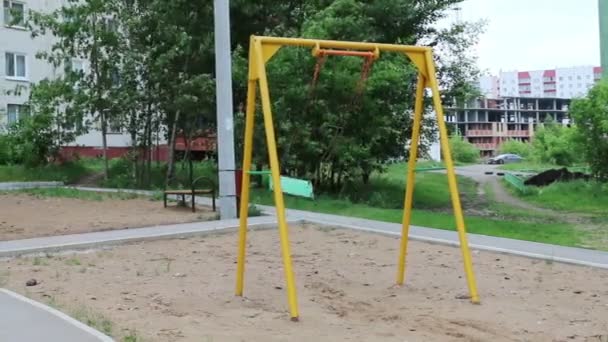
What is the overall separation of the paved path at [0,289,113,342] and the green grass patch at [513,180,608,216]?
19.5 metres

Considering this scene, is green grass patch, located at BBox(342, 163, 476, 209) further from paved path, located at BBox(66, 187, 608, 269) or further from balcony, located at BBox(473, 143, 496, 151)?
balcony, located at BBox(473, 143, 496, 151)

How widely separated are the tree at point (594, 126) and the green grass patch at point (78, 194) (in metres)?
16.0

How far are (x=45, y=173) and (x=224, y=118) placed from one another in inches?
604

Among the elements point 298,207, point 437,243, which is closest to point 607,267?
point 437,243

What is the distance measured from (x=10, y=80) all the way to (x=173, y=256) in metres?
33.8

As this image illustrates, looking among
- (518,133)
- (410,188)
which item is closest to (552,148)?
(410,188)

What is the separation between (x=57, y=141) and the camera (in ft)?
92.4

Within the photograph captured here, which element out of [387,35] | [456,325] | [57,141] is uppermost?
[387,35]

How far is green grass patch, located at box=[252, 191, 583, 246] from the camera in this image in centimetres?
1298

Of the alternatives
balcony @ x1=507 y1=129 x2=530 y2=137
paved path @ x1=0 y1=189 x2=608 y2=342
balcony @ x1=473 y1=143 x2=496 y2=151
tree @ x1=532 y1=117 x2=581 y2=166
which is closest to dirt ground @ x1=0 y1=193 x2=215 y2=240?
paved path @ x1=0 y1=189 x2=608 y2=342

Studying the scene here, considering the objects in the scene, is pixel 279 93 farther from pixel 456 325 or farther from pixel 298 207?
pixel 456 325

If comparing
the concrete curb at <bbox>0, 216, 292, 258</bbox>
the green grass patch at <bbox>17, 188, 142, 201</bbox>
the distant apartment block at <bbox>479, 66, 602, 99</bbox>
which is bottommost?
the concrete curb at <bbox>0, 216, 292, 258</bbox>

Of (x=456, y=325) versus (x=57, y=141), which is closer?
(x=456, y=325)

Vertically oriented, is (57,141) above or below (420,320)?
above
